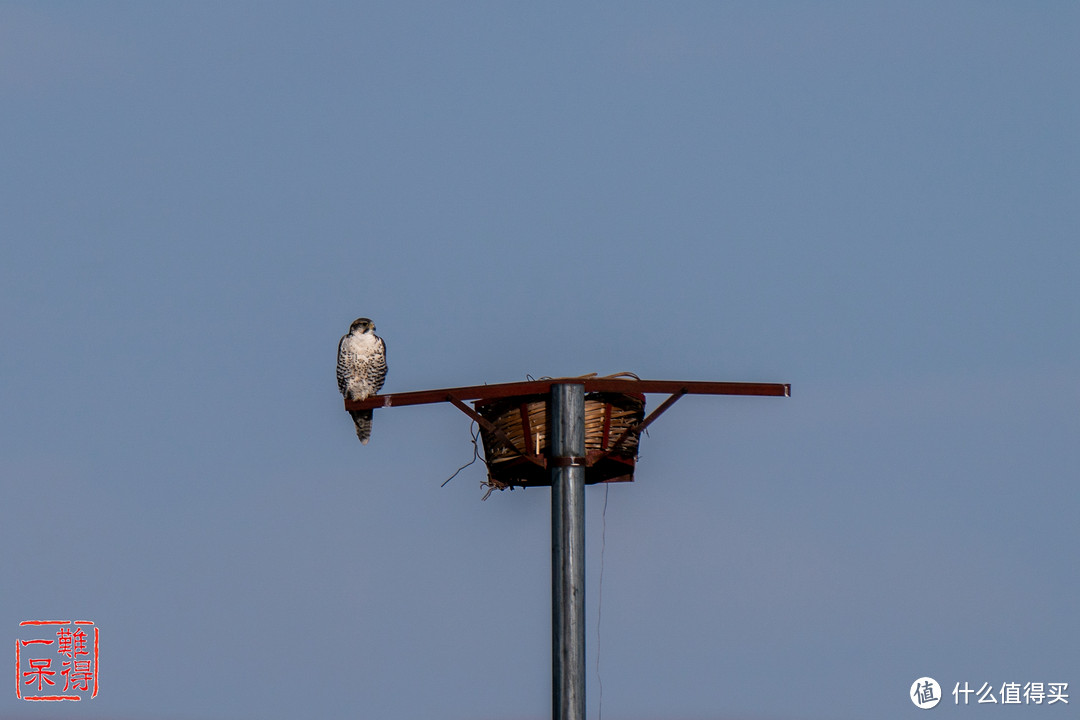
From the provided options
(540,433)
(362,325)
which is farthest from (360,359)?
(540,433)

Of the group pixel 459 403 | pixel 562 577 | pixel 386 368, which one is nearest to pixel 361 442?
pixel 386 368

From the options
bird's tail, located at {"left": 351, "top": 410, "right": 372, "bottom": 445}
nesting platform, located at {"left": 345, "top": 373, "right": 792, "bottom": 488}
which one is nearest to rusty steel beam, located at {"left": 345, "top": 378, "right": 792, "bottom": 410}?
nesting platform, located at {"left": 345, "top": 373, "right": 792, "bottom": 488}

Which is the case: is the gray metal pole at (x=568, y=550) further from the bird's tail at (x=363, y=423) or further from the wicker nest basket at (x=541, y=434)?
the bird's tail at (x=363, y=423)

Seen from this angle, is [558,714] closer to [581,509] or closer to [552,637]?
[552,637]

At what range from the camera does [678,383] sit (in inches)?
379

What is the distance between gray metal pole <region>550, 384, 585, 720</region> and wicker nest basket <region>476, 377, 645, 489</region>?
18cm

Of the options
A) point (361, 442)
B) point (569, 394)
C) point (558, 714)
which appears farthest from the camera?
point (361, 442)

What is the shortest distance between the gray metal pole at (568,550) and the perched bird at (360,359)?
508cm

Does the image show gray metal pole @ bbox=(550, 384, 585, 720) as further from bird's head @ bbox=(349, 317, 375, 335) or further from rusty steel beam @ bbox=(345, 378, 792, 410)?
bird's head @ bbox=(349, 317, 375, 335)

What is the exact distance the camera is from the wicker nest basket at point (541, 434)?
379 inches

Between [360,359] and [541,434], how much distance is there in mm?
4942

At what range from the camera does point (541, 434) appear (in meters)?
9.62

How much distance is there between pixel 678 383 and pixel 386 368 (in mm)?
5369

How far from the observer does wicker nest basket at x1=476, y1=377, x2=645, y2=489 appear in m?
9.62
